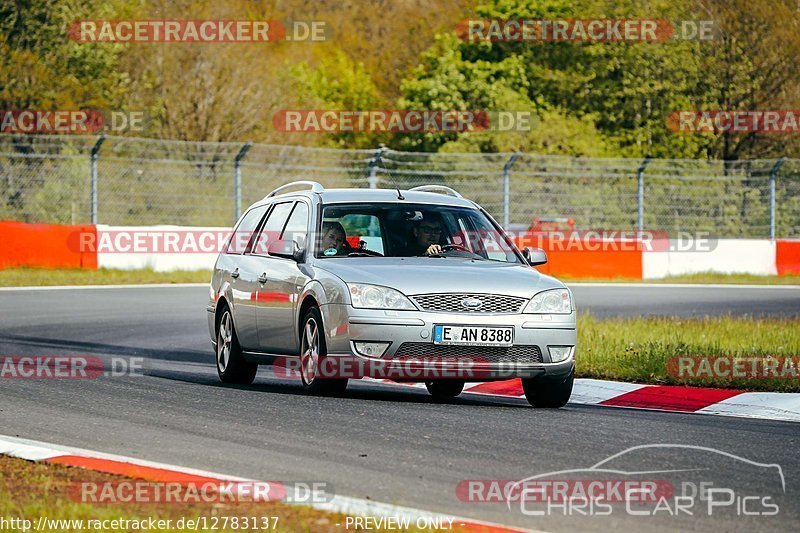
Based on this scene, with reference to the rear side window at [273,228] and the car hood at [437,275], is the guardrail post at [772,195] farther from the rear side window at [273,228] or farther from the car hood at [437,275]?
the car hood at [437,275]

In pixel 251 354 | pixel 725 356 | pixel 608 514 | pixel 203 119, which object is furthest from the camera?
pixel 203 119

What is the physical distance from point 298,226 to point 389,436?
11.6 ft

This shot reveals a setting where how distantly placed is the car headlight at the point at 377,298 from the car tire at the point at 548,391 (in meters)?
1.16

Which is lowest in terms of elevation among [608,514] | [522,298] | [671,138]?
[608,514]

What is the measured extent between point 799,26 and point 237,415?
45456 millimetres

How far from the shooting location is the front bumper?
10.1m

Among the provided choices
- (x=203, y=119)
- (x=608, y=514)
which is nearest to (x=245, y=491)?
(x=608, y=514)

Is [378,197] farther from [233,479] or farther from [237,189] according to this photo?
[237,189]

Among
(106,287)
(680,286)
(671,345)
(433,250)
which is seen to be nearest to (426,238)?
(433,250)

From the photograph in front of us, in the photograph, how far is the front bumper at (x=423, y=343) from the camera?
33.0 feet

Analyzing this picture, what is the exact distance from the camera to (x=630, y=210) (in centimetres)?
3328

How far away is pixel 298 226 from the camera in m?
11.7

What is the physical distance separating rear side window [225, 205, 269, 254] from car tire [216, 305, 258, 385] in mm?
605

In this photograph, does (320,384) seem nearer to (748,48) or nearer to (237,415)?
(237,415)
